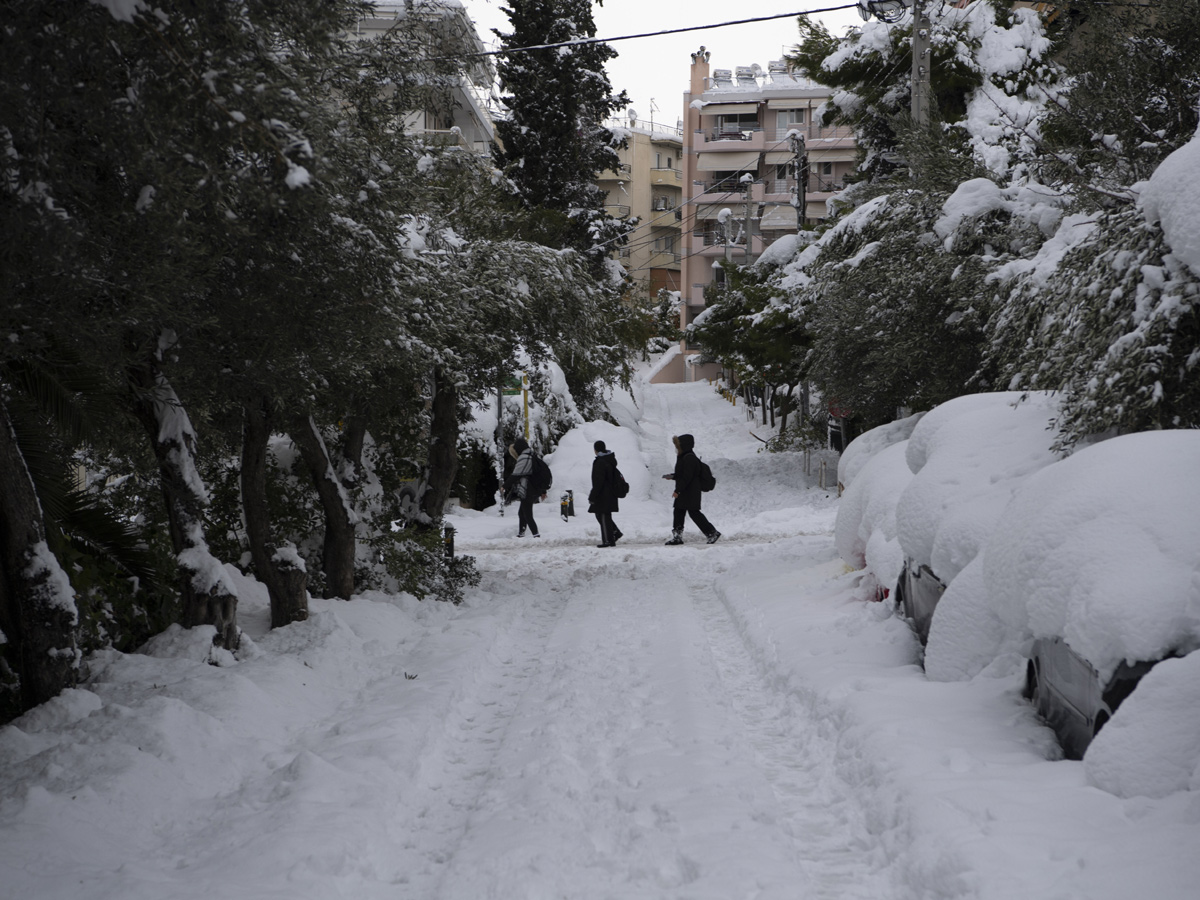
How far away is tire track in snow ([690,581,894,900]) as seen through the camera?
4.14m

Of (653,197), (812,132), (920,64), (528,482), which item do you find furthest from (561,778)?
(653,197)

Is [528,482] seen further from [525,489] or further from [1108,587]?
[1108,587]

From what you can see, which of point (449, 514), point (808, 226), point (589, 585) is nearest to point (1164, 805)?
point (589, 585)

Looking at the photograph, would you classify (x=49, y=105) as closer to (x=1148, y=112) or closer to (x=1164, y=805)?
(x=1164, y=805)

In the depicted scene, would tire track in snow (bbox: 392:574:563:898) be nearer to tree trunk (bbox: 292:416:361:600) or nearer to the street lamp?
tree trunk (bbox: 292:416:361:600)

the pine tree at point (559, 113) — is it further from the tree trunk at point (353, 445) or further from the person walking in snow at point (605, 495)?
the tree trunk at point (353, 445)

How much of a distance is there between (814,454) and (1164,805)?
2563 cm

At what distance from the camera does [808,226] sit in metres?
30.5

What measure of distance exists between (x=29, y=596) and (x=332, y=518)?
4.04 m

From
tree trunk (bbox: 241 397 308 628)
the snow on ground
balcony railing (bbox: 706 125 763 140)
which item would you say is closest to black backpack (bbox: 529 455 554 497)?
the snow on ground

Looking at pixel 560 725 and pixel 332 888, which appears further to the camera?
pixel 560 725

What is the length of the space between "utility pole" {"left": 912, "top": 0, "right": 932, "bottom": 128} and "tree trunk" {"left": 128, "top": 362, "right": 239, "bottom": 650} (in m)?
10.5

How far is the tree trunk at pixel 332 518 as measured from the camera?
30.1 ft

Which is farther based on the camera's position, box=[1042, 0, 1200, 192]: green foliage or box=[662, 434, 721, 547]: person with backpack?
box=[662, 434, 721, 547]: person with backpack
